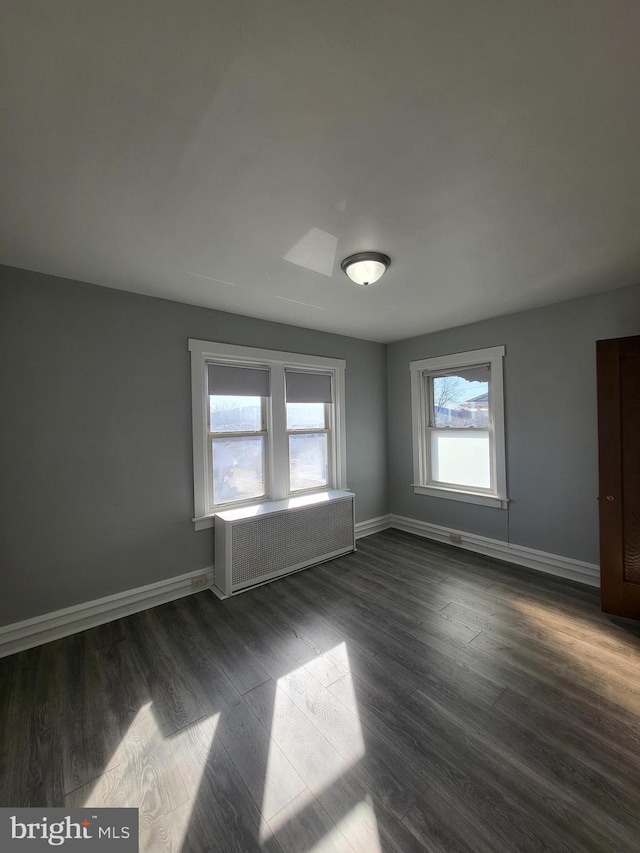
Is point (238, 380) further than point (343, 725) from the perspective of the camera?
Yes

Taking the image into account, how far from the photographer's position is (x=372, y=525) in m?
4.46

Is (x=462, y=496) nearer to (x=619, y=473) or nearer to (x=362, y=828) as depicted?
(x=619, y=473)

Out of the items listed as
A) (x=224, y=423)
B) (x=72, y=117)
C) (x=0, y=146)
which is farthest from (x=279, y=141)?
(x=224, y=423)

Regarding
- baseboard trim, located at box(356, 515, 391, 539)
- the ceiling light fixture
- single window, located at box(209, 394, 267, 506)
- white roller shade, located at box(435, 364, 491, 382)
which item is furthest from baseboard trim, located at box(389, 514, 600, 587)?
the ceiling light fixture

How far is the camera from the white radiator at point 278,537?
2916mm

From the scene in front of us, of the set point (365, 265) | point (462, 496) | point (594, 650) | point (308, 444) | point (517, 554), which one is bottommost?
point (594, 650)

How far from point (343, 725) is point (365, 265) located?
2588mm

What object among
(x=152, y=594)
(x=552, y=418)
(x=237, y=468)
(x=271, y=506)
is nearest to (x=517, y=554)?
(x=552, y=418)

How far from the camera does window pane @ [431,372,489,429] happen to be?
12.3ft

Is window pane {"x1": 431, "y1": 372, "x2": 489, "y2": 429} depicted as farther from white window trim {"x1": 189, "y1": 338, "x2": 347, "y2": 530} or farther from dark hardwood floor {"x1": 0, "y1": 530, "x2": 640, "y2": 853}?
dark hardwood floor {"x1": 0, "y1": 530, "x2": 640, "y2": 853}

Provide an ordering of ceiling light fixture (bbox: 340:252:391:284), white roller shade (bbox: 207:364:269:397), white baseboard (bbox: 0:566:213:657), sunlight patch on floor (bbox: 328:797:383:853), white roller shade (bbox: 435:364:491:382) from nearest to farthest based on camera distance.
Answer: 1. sunlight patch on floor (bbox: 328:797:383:853)
2. ceiling light fixture (bbox: 340:252:391:284)
3. white baseboard (bbox: 0:566:213:657)
4. white roller shade (bbox: 207:364:269:397)
5. white roller shade (bbox: 435:364:491:382)

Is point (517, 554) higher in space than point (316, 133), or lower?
lower

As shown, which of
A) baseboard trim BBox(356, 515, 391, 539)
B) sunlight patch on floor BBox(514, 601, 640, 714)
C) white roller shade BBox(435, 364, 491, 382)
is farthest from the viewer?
baseboard trim BBox(356, 515, 391, 539)

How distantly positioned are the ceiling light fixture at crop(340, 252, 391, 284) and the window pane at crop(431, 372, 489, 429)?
2.13 metres
